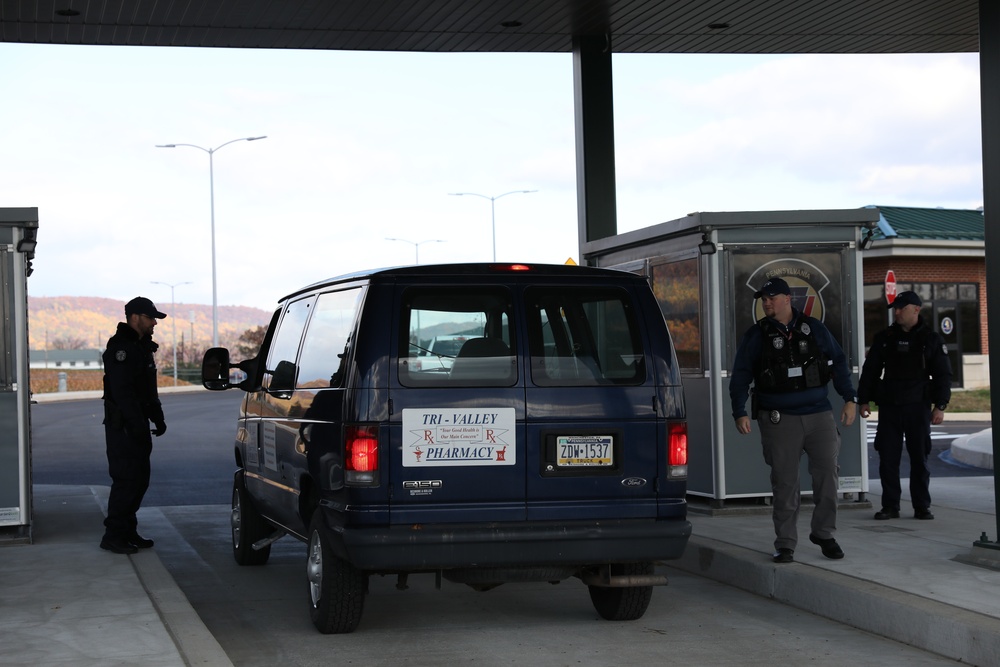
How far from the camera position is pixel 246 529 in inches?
393

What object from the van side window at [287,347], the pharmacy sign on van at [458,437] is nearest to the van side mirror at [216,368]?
the van side window at [287,347]

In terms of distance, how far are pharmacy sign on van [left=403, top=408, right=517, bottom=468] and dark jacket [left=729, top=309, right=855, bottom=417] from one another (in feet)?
7.74

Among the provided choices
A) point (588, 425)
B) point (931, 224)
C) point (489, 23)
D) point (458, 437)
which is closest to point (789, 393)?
point (588, 425)

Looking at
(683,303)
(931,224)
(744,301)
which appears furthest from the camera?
(931,224)

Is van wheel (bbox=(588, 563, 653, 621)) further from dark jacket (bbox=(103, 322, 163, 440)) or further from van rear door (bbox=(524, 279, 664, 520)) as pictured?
dark jacket (bbox=(103, 322, 163, 440))

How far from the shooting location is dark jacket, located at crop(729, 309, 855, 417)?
886 cm

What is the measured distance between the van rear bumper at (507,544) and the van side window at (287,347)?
171 centimetres

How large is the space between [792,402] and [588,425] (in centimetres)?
222

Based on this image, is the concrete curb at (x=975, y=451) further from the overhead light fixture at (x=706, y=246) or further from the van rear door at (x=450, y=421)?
the van rear door at (x=450, y=421)

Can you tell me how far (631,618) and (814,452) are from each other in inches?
75.0

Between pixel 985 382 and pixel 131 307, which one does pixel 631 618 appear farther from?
pixel 985 382

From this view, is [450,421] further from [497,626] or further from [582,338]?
[497,626]

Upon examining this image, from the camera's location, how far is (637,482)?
722 centimetres

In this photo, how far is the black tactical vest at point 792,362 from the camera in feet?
29.0
